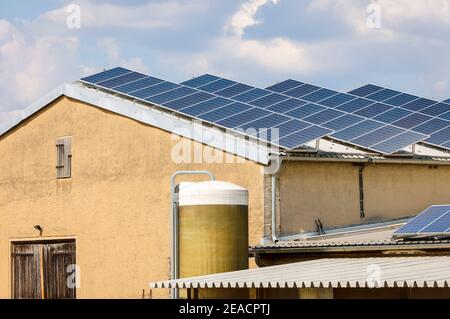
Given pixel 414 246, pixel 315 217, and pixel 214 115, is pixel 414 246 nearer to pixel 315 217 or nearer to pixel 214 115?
pixel 315 217

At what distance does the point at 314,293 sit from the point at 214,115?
24.9ft

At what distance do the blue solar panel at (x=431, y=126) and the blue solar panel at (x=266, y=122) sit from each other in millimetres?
5134

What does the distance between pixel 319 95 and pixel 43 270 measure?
1012 centimetres

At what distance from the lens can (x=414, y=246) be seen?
893 inches

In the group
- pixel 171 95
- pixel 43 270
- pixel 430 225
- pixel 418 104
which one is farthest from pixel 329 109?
pixel 43 270

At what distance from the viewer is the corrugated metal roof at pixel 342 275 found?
64.1 ft

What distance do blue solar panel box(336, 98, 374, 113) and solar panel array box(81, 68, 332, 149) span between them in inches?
105

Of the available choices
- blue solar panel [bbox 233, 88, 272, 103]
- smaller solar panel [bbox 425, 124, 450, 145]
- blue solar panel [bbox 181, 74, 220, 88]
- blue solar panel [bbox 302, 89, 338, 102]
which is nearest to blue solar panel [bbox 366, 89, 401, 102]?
blue solar panel [bbox 302, 89, 338, 102]

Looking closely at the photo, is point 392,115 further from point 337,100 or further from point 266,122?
point 266,122

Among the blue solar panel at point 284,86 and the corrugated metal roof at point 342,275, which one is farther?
the blue solar panel at point 284,86

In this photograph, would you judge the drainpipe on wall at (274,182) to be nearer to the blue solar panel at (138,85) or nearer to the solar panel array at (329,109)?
the solar panel array at (329,109)

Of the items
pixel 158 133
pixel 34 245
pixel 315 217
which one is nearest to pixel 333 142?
pixel 315 217

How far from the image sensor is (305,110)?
29781mm

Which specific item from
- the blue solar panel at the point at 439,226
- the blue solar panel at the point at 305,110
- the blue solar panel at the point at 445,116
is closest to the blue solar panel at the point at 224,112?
the blue solar panel at the point at 305,110
